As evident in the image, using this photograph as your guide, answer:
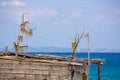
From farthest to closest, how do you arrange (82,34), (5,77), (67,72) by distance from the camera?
(82,34) < (67,72) < (5,77)

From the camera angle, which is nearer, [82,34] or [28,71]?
[28,71]

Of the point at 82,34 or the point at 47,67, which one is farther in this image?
the point at 82,34

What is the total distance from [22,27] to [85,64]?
490cm

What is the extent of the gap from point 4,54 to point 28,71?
2.03 metres

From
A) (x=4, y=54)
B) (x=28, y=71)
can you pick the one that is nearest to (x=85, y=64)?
(x=28, y=71)

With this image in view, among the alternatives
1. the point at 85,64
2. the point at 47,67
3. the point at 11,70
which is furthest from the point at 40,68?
the point at 85,64

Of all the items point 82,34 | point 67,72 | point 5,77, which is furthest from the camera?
point 82,34

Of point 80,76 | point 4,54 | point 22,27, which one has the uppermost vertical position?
point 22,27

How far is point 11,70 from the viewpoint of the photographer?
20.0 meters

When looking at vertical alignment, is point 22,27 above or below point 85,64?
above

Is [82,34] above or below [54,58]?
above

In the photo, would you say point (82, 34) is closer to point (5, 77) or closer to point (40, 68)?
point (40, 68)

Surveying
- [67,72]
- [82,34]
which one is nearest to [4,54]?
[67,72]

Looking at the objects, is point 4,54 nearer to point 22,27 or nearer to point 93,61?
point 22,27
